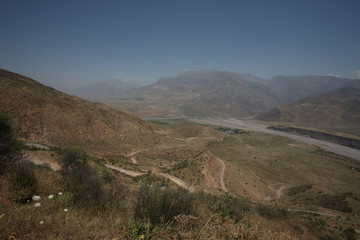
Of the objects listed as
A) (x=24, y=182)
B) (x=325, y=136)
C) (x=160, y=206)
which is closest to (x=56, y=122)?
(x=24, y=182)

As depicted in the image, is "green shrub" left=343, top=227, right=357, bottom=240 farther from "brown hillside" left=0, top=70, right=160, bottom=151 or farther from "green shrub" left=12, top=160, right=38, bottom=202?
"brown hillside" left=0, top=70, right=160, bottom=151

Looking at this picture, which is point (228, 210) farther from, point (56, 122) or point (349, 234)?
point (56, 122)

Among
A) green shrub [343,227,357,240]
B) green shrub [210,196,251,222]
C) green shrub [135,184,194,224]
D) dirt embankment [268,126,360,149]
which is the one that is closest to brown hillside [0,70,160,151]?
green shrub [210,196,251,222]

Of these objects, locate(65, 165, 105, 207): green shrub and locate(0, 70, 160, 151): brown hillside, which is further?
locate(0, 70, 160, 151): brown hillside

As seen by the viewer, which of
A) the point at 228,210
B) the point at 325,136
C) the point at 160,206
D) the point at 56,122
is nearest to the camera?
the point at 160,206

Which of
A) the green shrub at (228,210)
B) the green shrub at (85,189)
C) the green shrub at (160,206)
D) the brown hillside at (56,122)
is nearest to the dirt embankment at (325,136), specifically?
the brown hillside at (56,122)

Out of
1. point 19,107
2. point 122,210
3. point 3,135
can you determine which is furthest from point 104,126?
point 122,210
